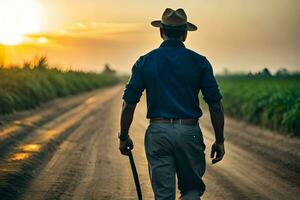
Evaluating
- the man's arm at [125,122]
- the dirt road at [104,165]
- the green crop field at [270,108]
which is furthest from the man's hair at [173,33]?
the green crop field at [270,108]

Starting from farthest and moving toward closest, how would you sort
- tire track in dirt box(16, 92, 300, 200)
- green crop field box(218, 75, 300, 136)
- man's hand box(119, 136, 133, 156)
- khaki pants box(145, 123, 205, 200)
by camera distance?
green crop field box(218, 75, 300, 136) → tire track in dirt box(16, 92, 300, 200) → man's hand box(119, 136, 133, 156) → khaki pants box(145, 123, 205, 200)

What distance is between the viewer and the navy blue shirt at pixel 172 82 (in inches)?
215

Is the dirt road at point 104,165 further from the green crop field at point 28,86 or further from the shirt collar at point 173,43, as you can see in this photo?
the shirt collar at point 173,43

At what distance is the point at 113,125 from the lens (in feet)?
62.1

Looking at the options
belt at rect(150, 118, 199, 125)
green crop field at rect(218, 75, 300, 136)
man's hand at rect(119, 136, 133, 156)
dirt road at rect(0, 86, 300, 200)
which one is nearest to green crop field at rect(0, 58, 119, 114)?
dirt road at rect(0, 86, 300, 200)

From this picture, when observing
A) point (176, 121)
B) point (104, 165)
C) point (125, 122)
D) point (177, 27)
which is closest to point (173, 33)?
point (177, 27)

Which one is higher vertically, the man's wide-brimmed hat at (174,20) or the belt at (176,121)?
the man's wide-brimmed hat at (174,20)

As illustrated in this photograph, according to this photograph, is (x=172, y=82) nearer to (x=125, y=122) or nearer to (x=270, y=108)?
(x=125, y=122)

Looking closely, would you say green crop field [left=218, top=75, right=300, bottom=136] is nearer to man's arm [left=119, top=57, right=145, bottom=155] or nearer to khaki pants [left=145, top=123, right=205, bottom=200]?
khaki pants [left=145, top=123, right=205, bottom=200]

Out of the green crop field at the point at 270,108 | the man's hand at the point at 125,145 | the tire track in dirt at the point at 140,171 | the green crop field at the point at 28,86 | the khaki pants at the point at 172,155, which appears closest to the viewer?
the khaki pants at the point at 172,155

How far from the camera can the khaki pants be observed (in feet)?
17.8

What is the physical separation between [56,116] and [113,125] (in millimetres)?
3382

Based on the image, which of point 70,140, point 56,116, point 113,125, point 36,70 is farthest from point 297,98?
point 36,70

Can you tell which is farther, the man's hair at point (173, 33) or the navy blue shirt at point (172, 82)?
the man's hair at point (173, 33)
